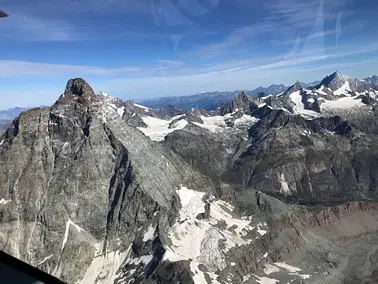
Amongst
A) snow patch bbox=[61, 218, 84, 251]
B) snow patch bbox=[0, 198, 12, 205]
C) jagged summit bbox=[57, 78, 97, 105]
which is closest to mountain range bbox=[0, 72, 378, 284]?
snow patch bbox=[61, 218, 84, 251]

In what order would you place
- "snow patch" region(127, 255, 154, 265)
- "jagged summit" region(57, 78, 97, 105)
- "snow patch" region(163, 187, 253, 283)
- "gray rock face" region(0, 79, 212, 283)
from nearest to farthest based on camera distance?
"snow patch" region(127, 255, 154, 265), "snow patch" region(163, 187, 253, 283), "gray rock face" region(0, 79, 212, 283), "jagged summit" region(57, 78, 97, 105)

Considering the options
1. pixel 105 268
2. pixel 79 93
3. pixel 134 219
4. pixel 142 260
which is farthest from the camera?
pixel 79 93

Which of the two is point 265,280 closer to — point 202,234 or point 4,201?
point 202,234

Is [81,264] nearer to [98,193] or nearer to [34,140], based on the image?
[98,193]

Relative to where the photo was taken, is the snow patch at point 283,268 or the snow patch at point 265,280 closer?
the snow patch at point 265,280

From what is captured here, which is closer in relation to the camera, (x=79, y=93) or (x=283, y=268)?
(x=283, y=268)

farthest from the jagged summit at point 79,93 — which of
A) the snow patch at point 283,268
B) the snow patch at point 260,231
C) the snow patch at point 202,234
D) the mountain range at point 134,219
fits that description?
the snow patch at point 283,268

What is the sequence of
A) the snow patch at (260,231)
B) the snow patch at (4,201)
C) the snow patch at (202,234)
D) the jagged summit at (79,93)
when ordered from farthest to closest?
the jagged summit at (79,93) → the snow patch at (260,231) → the snow patch at (4,201) → the snow patch at (202,234)

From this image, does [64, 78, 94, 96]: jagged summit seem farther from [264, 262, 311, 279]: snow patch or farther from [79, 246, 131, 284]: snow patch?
[264, 262, 311, 279]: snow patch

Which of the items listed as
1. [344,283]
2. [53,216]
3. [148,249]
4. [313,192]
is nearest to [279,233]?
[344,283]

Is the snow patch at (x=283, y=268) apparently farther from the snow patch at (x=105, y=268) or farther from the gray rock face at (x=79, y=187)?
the snow patch at (x=105, y=268)

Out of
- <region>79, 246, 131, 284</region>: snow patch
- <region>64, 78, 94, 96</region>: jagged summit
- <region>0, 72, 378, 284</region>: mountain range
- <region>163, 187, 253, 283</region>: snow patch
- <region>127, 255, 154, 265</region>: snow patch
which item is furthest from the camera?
<region>64, 78, 94, 96</region>: jagged summit

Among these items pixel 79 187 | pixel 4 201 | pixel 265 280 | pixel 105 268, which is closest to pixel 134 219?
pixel 105 268
